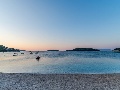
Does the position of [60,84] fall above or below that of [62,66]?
above

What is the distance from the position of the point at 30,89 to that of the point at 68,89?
3519 mm

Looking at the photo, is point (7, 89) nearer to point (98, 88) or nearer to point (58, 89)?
point (58, 89)

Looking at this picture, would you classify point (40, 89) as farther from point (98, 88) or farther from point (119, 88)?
point (119, 88)

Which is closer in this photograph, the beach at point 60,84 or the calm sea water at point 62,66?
the beach at point 60,84

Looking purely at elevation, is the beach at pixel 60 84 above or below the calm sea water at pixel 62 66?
above

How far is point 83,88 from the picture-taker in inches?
707

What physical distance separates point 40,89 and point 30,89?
920mm

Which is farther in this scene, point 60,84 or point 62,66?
point 62,66

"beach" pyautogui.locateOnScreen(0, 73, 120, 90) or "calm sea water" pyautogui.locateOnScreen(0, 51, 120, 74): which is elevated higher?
"beach" pyautogui.locateOnScreen(0, 73, 120, 90)

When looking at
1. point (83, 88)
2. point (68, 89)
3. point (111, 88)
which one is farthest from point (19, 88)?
point (111, 88)

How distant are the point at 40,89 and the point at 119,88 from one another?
7.48 metres

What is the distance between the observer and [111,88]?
18.0 m

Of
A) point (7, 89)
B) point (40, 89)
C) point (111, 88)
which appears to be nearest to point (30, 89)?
point (40, 89)

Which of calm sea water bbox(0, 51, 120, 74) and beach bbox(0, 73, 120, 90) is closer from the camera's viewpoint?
beach bbox(0, 73, 120, 90)
